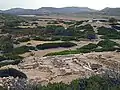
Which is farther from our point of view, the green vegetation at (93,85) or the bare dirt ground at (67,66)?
the bare dirt ground at (67,66)

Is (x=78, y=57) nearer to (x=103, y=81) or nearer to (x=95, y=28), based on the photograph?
(x=103, y=81)

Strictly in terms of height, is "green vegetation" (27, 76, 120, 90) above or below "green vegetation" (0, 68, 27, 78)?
above

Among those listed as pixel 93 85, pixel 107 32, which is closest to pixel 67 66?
pixel 93 85

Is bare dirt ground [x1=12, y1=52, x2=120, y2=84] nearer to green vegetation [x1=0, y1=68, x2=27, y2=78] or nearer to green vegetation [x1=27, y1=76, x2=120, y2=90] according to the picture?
green vegetation [x1=0, y1=68, x2=27, y2=78]

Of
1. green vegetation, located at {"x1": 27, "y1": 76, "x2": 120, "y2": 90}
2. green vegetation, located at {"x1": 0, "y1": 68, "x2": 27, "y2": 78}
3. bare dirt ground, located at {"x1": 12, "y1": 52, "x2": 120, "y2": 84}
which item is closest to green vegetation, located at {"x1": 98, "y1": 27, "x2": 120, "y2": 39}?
bare dirt ground, located at {"x1": 12, "y1": 52, "x2": 120, "y2": 84}

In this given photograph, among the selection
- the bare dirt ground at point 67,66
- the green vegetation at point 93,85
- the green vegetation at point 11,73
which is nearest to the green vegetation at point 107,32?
the bare dirt ground at point 67,66

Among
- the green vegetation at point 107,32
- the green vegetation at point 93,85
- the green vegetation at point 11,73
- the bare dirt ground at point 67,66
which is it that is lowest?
the green vegetation at point 107,32

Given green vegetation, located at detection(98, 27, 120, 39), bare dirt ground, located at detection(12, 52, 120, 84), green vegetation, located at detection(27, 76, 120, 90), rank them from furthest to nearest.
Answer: green vegetation, located at detection(98, 27, 120, 39) → bare dirt ground, located at detection(12, 52, 120, 84) → green vegetation, located at detection(27, 76, 120, 90)

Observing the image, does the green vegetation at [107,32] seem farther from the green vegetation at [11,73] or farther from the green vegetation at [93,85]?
the green vegetation at [93,85]
